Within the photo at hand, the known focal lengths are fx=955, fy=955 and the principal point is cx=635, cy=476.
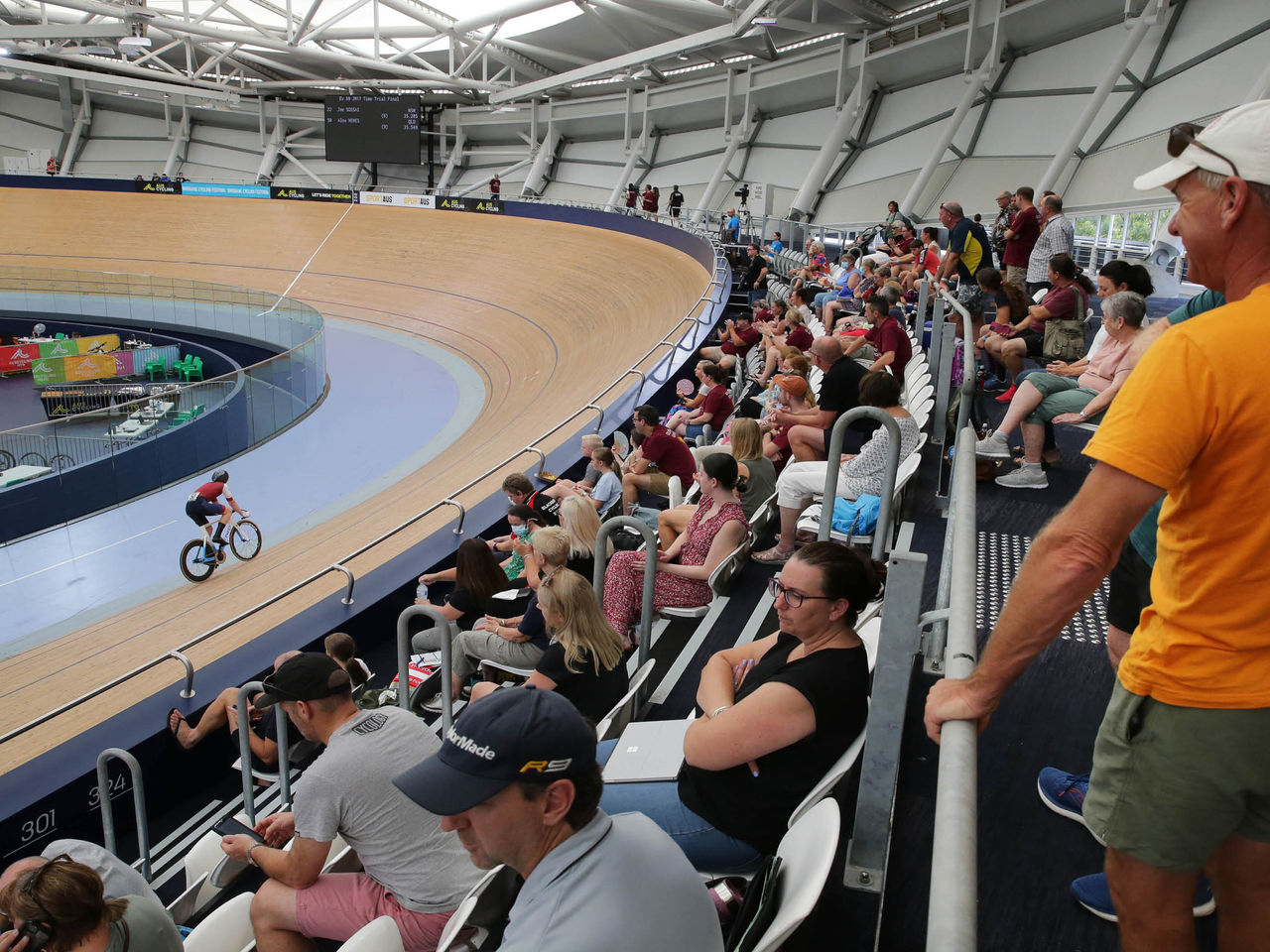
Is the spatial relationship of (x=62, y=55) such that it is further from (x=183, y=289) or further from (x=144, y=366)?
(x=144, y=366)

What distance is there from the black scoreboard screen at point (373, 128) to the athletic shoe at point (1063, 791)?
36708 mm

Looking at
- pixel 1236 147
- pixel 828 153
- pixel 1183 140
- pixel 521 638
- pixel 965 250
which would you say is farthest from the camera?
pixel 828 153

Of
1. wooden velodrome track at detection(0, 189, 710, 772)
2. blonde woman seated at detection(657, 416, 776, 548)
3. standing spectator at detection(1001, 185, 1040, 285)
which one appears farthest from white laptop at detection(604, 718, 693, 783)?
standing spectator at detection(1001, 185, 1040, 285)

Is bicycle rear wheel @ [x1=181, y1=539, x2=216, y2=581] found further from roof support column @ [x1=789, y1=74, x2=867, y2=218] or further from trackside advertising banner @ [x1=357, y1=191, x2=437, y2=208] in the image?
trackside advertising banner @ [x1=357, y1=191, x2=437, y2=208]

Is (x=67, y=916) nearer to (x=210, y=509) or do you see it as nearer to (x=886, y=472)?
(x=886, y=472)

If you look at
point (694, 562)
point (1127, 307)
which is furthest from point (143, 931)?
point (1127, 307)

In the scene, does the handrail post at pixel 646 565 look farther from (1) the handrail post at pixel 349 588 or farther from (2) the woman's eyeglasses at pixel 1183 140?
(1) the handrail post at pixel 349 588

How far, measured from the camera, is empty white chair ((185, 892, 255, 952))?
2.81 meters

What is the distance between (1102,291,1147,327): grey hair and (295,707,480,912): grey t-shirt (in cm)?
362

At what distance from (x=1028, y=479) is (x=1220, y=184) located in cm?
357

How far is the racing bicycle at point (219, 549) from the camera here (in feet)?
29.6

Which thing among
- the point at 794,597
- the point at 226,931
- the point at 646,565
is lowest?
the point at 226,931

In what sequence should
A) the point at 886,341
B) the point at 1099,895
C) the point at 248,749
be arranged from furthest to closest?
the point at 886,341 → the point at 248,749 → the point at 1099,895

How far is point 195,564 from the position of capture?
916 centimetres
